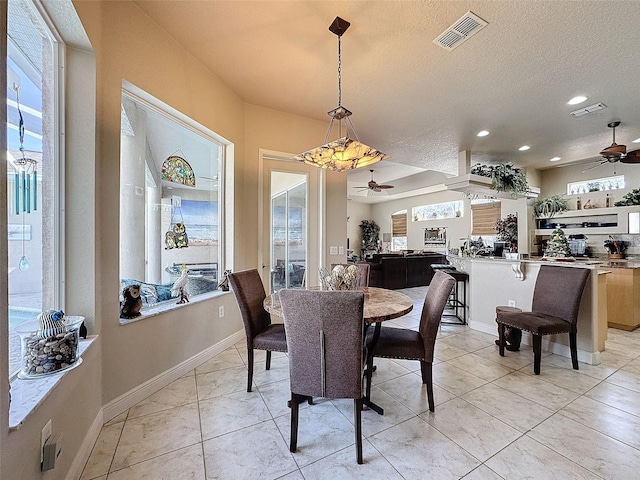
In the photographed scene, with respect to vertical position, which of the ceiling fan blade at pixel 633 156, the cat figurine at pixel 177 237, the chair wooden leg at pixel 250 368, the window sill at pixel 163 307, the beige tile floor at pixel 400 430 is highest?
the ceiling fan blade at pixel 633 156

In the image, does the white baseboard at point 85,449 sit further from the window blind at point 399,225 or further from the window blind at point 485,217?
the window blind at point 399,225

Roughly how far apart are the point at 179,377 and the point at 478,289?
147 inches

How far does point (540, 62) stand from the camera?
250cm

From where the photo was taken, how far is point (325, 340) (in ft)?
4.96

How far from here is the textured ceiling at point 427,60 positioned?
198 cm

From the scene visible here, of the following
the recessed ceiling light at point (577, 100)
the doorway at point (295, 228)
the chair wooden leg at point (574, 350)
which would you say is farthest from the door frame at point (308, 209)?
the recessed ceiling light at point (577, 100)

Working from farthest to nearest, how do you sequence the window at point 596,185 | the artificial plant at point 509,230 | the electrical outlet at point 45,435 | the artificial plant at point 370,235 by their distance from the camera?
1. the artificial plant at point 370,235
2. the artificial plant at point 509,230
3. the window at point 596,185
4. the electrical outlet at point 45,435

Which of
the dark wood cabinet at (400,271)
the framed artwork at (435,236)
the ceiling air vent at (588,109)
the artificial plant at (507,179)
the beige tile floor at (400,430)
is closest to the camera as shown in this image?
the beige tile floor at (400,430)

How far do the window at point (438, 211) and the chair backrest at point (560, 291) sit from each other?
6.45 meters

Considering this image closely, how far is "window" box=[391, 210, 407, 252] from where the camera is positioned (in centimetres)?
1113

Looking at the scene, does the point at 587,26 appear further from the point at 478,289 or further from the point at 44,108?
the point at 44,108

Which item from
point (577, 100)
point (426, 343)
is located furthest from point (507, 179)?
point (426, 343)

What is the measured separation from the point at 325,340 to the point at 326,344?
0.02 m

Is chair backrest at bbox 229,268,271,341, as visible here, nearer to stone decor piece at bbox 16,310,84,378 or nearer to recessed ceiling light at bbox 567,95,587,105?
stone decor piece at bbox 16,310,84,378
